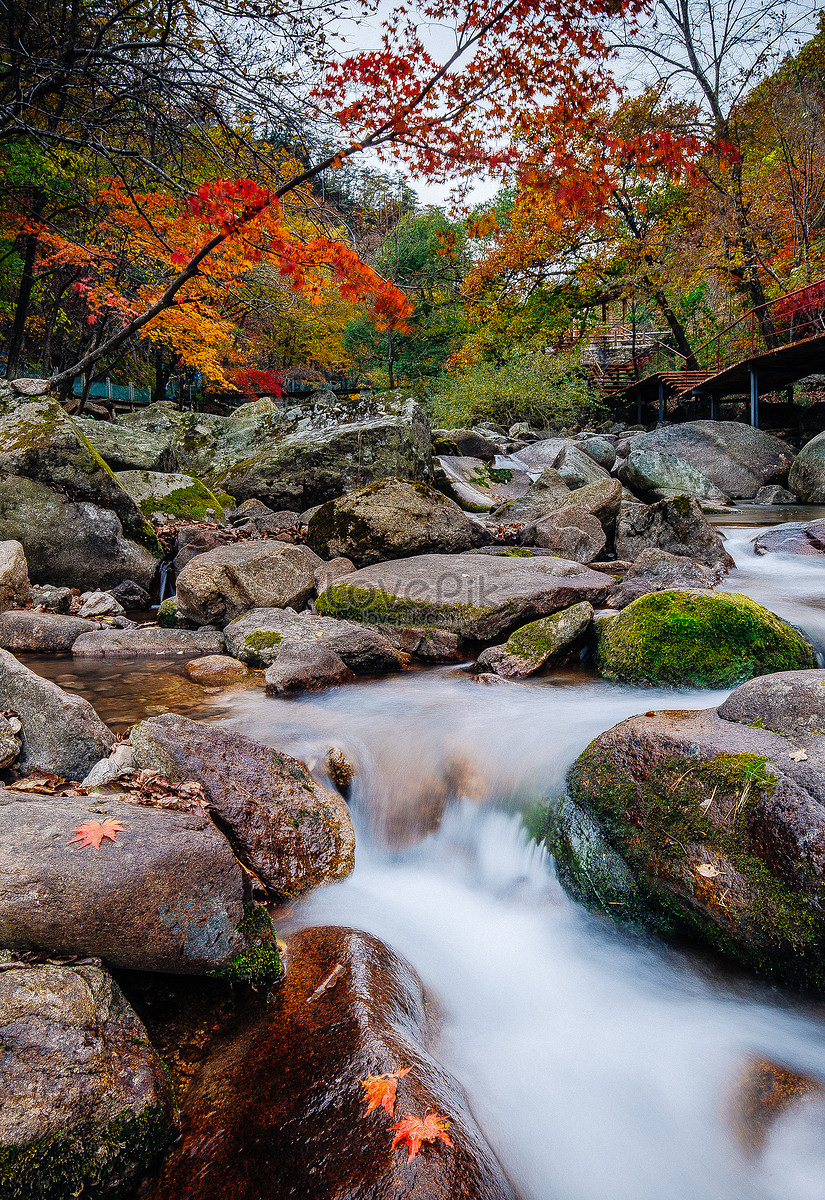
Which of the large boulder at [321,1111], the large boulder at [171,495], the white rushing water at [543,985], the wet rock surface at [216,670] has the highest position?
the large boulder at [171,495]

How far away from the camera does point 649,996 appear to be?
106 inches

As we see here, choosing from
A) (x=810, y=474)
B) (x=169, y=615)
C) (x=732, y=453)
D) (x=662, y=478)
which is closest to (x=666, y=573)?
(x=169, y=615)

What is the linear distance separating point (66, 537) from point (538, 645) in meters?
6.31

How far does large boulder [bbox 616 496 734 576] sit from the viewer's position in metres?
8.57

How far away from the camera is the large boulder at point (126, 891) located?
6.28 ft

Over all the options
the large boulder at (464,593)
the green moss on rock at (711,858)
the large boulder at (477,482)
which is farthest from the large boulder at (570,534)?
the green moss on rock at (711,858)

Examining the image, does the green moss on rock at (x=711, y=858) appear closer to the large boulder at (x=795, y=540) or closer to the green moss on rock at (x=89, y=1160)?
the green moss on rock at (x=89, y=1160)

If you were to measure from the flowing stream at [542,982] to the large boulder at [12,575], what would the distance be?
10.1 ft

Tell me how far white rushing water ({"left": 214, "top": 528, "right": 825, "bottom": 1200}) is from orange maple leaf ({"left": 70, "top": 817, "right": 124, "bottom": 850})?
111 cm

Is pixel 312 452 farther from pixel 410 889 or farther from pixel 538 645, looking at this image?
pixel 410 889

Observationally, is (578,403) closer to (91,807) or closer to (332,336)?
(332,336)

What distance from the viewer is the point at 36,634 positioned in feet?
21.4

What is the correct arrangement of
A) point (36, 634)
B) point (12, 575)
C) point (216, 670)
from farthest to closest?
1. point (12, 575)
2. point (36, 634)
3. point (216, 670)

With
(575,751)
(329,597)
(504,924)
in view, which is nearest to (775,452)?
(329,597)
